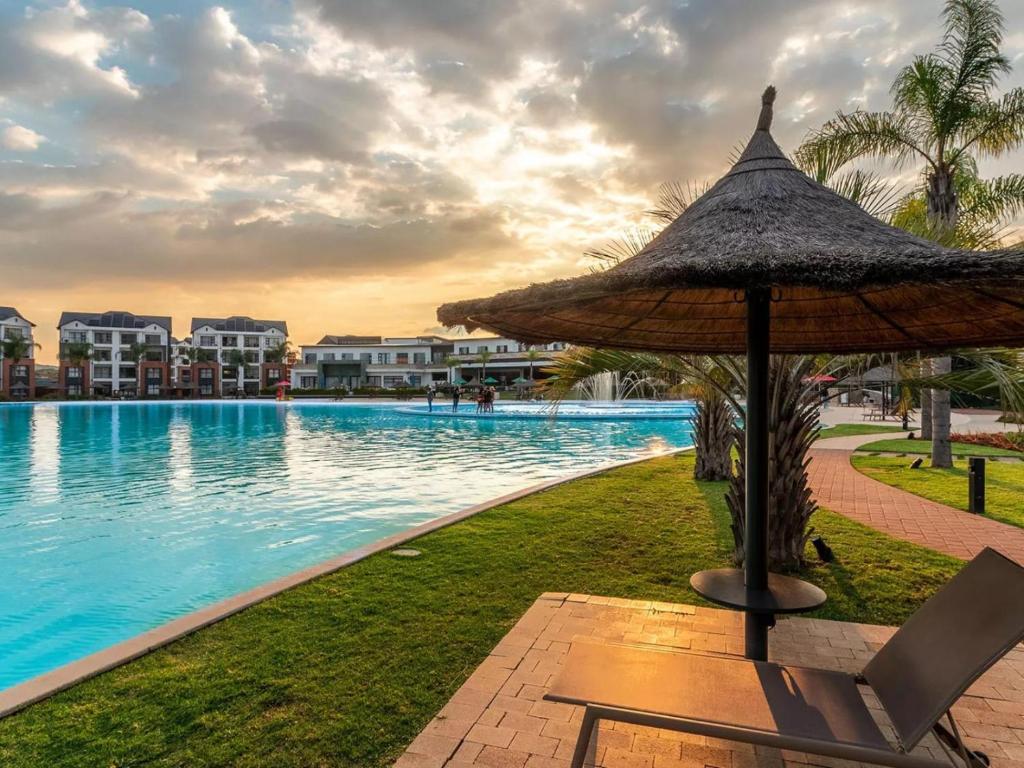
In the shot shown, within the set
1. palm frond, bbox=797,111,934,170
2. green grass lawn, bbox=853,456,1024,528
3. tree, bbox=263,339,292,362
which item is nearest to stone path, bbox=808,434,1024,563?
green grass lawn, bbox=853,456,1024,528

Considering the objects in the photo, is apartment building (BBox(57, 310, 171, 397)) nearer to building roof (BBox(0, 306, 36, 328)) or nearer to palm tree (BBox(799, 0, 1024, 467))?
building roof (BBox(0, 306, 36, 328))

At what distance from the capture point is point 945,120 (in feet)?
40.8

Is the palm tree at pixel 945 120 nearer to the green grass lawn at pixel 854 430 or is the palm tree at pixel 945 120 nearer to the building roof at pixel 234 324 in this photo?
the green grass lawn at pixel 854 430

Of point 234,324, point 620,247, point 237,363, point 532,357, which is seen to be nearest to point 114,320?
point 234,324

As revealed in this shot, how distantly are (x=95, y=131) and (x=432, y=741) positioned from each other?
17.1m

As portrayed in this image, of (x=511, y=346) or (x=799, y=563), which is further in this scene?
(x=511, y=346)

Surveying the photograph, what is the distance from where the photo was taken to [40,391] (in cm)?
7388

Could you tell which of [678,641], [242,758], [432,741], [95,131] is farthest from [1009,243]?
[95,131]

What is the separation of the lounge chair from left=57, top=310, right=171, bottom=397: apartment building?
3483 inches

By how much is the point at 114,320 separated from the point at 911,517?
95.6 metres

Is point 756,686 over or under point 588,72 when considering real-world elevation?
under

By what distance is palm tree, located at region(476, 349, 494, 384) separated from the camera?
2872 inches

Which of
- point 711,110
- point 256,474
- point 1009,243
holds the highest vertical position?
point 711,110

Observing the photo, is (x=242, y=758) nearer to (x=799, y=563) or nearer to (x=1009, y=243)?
(x=799, y=563)
